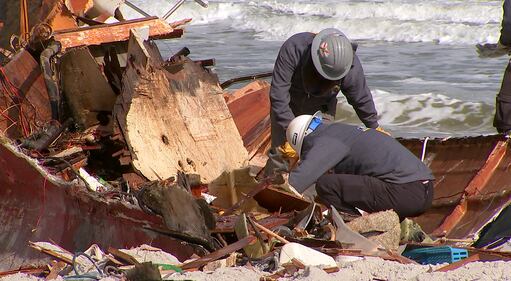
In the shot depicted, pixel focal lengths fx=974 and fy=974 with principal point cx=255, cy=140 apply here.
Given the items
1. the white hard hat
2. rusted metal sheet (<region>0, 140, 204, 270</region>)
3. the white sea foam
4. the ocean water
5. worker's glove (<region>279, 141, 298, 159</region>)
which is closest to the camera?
rusted metal sheet (<region>0, 140, 204, 270</region>)

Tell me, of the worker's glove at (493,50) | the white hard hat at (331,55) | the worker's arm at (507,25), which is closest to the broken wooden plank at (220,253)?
the white hard hat at (331,55)

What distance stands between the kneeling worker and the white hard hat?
82 centimetres

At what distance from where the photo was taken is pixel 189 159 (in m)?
8.77

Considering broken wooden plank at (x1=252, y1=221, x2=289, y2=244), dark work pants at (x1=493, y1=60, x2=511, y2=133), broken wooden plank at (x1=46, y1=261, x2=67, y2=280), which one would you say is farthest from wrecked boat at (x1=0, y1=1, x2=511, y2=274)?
broken wooden plank at (x1=46, y1=261, x2=67, y2=280)

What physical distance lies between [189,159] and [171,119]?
1.35 feet

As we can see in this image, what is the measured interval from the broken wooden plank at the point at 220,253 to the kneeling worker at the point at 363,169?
0.75m

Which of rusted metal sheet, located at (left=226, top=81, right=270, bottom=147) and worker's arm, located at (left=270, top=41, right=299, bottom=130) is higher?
worker's arm, located at (left=270, top=41, right=299, bottom=130)

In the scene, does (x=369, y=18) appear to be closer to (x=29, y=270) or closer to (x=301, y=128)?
(x=301, y=128)

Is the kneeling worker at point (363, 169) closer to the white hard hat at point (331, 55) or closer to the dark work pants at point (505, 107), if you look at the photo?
the white hard hat at point (331, 55)

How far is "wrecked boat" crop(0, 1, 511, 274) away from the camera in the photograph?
322 inches

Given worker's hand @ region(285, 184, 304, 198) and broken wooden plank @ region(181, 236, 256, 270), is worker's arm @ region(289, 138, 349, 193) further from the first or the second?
broken wooden plank @ region(181, 236, 256, 270)

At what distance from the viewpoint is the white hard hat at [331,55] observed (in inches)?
316

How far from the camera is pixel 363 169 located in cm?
740

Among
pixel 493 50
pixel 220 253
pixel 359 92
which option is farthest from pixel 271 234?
pixel 493 50
